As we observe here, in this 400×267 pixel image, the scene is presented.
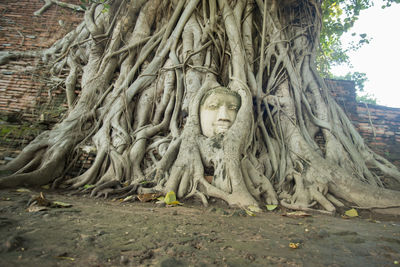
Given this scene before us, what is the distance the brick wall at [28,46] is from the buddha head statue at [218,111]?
2969 mm

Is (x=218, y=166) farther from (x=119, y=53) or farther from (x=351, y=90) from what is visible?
(x=351, y=90)

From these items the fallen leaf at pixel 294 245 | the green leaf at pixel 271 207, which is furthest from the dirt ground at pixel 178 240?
the green leaf at pixel 271 207

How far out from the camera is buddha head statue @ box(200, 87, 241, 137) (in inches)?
100

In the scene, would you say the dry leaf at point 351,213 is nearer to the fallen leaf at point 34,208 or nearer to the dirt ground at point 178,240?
the dirt ground at point 178,240

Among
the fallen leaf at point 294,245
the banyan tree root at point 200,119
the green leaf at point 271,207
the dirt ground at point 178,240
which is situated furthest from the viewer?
the banyan tree root at point 200,119

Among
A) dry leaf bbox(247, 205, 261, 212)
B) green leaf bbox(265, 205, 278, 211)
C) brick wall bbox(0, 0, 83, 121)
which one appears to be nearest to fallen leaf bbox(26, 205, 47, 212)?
dry leaf bbox(247, 205, 261, 212)

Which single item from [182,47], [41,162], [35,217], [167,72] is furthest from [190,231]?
[182,47]

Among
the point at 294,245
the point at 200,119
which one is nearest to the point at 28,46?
the point at 200,119

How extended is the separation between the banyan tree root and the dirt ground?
56 centimetres

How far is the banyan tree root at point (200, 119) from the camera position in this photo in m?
2.18

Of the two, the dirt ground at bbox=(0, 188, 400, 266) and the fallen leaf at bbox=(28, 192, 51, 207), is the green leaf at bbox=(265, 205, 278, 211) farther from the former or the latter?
the fallen leaf at bbox=(28, 192, 51, 207)

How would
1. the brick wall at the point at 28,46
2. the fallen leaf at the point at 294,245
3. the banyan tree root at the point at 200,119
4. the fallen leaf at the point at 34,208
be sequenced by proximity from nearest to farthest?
the fallen leaf at the point at 294,245 → the fallen leaf at the point at 34,208 → the banyan tree root at the point at 200,119 → the brick wall at the point at 28,46

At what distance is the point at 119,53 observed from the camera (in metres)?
3.76

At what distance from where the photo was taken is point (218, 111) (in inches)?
101
